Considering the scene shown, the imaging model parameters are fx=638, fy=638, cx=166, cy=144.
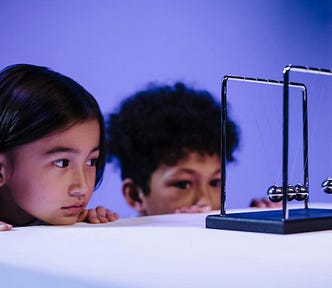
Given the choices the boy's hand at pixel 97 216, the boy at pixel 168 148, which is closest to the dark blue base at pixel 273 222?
the boy's hand at pixel 97 216

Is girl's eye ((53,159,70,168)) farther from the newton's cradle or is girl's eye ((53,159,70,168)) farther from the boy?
the boy

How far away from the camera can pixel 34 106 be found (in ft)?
3.29

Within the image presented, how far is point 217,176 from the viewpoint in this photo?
61.0 inches

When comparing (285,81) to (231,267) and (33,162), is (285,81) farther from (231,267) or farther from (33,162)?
(33,162)

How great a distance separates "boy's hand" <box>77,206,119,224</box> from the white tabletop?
17 cm

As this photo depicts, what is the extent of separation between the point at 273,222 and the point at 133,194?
2.43 feet

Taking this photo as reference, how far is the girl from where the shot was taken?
100cm

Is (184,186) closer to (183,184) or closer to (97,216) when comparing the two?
(183,184)

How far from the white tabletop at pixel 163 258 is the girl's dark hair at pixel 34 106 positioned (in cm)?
21

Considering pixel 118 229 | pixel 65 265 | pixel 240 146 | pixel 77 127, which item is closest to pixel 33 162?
pixel 77 127

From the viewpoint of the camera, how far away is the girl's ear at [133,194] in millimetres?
1485

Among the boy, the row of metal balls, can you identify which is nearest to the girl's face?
the row of metal balls

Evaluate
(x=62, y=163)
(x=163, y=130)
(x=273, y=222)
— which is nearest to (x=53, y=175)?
(x=62, y=163)
